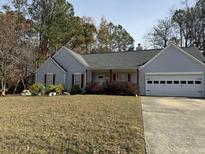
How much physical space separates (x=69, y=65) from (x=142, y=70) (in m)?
8.12

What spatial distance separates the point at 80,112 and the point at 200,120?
4.85 meters

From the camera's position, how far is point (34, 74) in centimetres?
2680

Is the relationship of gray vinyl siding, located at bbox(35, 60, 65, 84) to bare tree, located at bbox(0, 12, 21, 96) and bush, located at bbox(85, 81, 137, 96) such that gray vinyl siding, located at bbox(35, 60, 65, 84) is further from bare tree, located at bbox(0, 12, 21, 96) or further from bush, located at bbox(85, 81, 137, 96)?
bush, located at bbox(85, 81, 137, 96)

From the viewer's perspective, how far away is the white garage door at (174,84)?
19.6 metres

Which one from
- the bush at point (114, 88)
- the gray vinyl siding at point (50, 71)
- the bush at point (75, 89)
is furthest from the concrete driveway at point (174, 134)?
the gray vinyl siding at point (50, 71)

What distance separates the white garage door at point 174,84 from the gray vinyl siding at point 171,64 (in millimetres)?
388

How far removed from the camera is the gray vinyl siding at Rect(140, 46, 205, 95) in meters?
19.7

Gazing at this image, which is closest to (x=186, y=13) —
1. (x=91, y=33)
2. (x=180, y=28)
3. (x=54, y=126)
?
(x=180, y=28)

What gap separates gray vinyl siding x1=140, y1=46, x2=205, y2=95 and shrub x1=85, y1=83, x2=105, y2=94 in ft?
13.1

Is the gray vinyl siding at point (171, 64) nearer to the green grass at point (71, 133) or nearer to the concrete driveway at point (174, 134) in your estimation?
→ the concrete driveway at point (174, 134)

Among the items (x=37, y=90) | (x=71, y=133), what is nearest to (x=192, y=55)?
(x=37, y=90)

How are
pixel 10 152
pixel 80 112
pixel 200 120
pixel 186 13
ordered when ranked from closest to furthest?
1. pixel 10 152
2. pixel 200 120
3. pixel 80 112
4. pixel 186 13

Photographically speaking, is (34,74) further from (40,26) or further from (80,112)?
(80,112)

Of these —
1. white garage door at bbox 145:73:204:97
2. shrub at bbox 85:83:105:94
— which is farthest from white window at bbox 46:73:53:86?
white garage door at bbox 145:73:204:97
